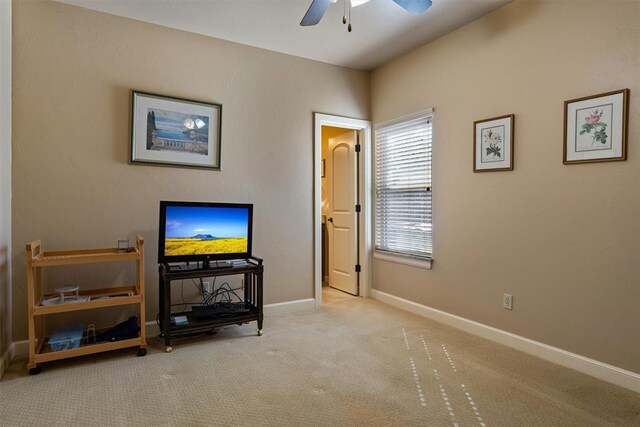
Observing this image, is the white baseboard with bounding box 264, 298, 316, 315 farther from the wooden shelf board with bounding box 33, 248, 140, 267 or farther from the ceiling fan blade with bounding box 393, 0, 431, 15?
the ceiling fan blade with bounding box 393, 0, 431, 15

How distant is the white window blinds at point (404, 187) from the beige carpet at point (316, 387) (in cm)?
112

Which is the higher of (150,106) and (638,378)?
(150,106)

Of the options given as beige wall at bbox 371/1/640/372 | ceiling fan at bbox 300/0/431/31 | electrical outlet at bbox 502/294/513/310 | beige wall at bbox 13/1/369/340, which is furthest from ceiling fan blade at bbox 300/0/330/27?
electrical outlet at bbox 502/294/513/310

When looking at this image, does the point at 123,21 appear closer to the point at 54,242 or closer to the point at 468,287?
the point at 54,242

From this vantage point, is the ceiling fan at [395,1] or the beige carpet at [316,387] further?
the ceiling fan at [395,1]

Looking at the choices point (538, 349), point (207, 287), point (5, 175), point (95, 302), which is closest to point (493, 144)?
point (538, 349)

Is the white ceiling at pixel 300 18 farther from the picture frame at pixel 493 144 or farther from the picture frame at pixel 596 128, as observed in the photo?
the picture frame at pixel 596 128

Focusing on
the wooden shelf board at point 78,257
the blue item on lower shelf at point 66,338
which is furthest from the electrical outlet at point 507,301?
the blue item on lower shelf at point 66,338

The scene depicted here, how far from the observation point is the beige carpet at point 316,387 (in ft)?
6.45

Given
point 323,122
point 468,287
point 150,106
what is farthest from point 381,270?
point 150,106

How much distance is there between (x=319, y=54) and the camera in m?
3.91

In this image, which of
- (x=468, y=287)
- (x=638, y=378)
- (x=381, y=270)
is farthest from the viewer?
(x=381, y=270)

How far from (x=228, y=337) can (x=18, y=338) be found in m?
1.54

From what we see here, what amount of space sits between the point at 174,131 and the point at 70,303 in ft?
5.29
